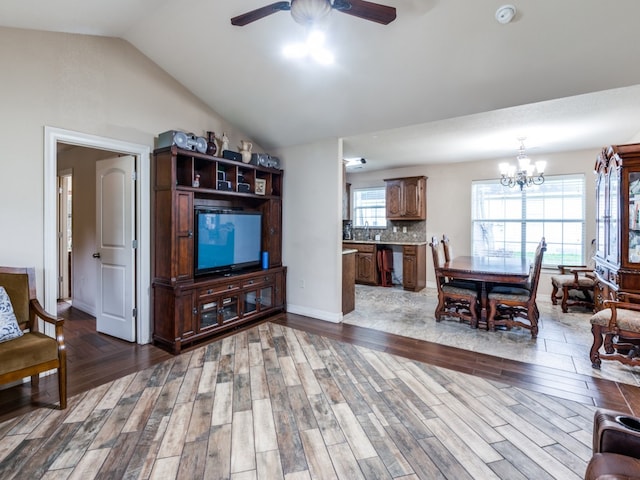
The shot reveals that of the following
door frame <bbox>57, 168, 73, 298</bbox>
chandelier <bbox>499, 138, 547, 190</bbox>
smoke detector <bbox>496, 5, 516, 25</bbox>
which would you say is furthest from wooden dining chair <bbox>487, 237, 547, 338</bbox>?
door frame <bbox>57, 168, 73, 298</bbox>

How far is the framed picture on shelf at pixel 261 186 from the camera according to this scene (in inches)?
168

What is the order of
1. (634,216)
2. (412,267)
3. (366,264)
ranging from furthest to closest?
(366,264) < (412,267) < (634,216)

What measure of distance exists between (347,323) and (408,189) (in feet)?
11.6

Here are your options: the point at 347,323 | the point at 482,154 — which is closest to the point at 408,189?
the point at 482,154

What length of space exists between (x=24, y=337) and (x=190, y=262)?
142 cm

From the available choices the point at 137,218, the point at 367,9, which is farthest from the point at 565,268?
the point at 137,218

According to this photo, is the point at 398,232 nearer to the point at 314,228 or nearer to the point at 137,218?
the point at 314,228

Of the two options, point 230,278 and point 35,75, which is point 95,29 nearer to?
point 35,75

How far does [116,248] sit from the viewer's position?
11.8 ft

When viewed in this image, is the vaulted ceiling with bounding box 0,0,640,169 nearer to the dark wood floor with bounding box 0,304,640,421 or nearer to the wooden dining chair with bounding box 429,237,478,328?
the wooden dining chair with bounding box 429,237,478,328

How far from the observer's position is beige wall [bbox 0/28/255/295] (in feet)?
8.37

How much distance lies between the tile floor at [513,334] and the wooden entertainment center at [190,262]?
150 cm

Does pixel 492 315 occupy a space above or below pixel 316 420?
above

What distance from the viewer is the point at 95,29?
2.88 m
